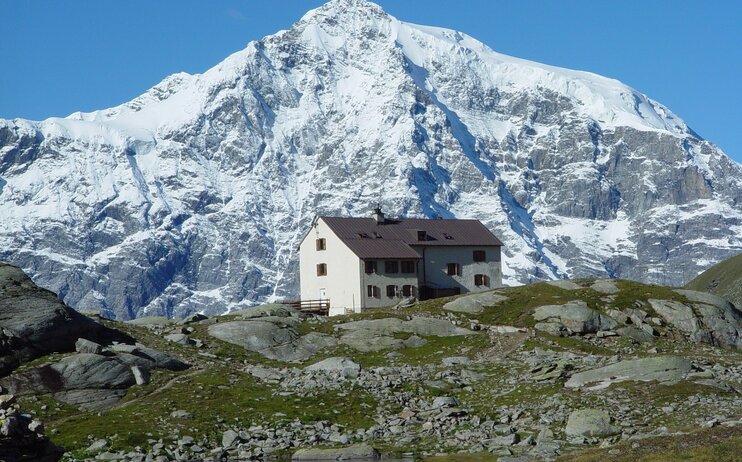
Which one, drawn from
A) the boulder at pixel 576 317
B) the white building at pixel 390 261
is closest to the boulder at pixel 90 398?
the boulder at pixel 576 317

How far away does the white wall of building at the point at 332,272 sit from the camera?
111 m

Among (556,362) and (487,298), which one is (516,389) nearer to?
(556,362)

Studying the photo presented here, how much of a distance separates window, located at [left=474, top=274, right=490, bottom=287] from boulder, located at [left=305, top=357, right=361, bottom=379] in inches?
1742

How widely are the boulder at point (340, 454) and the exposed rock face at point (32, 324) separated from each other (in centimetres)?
2183

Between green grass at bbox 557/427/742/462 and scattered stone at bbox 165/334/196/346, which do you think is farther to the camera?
scattered stone at bbox 165/334/196/346

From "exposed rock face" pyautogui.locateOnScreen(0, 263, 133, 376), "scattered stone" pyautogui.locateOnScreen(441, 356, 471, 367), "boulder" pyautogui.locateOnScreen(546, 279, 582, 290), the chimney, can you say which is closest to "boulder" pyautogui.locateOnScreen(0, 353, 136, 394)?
"exposed rock face" pyautogui.locateOnScreen(0, 263, 133, 376)

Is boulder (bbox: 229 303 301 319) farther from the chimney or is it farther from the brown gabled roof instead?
the chimney

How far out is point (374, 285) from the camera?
111000 millimetres

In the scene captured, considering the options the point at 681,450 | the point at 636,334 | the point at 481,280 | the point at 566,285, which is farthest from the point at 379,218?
the point at 681,450

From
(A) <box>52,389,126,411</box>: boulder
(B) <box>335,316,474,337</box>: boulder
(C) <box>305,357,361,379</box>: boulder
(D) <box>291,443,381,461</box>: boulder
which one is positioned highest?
(B) <box>335,316,474,337</box>: boulder

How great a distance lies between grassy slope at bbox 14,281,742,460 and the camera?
61281 mm

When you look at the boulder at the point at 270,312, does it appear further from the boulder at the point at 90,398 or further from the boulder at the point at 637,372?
the boulder at the point at 637,372

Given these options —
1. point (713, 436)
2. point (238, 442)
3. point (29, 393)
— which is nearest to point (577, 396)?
point (713, 436)

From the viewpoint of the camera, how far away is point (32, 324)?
71938 mm
